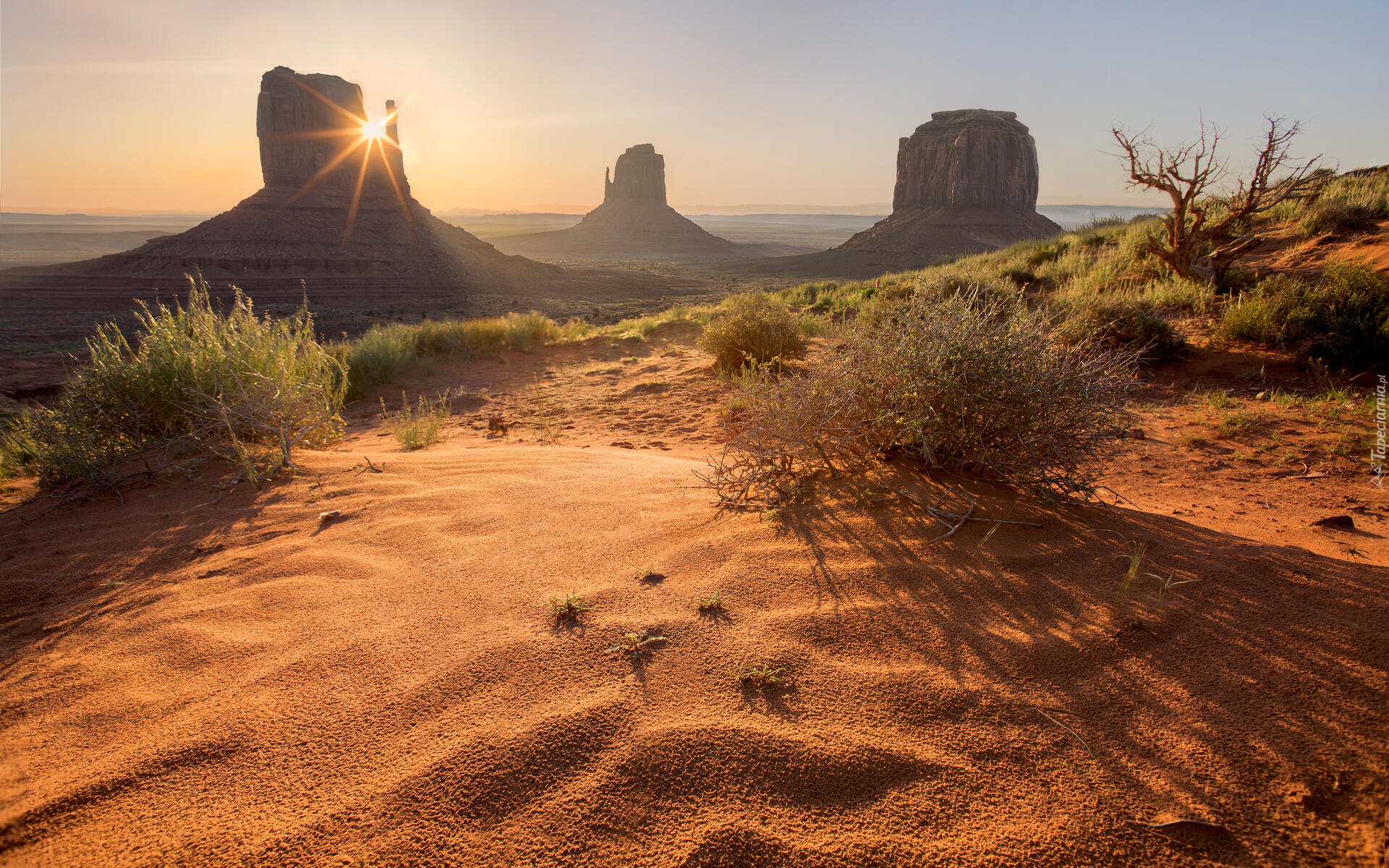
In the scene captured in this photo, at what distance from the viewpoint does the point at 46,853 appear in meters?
1.33

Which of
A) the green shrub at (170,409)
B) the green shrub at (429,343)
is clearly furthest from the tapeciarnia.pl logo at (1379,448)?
the green shrub at (429,343)

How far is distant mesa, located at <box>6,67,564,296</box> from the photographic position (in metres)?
39.0

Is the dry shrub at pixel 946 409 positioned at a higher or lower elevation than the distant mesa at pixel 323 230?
lower

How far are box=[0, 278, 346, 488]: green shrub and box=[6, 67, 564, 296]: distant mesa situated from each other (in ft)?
121

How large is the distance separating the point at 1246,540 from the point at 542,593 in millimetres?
3082

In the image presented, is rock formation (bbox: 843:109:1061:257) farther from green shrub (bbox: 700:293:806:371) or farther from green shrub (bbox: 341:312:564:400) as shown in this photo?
green shrub (bbox: 700:293:806:371)

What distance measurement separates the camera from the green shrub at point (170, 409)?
12.3 ft

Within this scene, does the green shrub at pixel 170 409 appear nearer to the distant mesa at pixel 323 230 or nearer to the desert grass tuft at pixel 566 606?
the desert grass tuft at pixel 566 606

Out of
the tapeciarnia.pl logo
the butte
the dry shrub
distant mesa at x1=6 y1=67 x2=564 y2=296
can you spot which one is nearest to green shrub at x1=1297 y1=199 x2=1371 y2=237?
the tapeciarnia.pl logo

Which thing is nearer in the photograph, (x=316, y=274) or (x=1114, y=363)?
(x=1114, y=363)

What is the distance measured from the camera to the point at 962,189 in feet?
204

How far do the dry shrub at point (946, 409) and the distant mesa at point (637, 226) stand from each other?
9059 cm

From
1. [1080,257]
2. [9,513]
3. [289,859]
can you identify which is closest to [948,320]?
[289,859]

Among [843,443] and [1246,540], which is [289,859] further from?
[1246,540]
